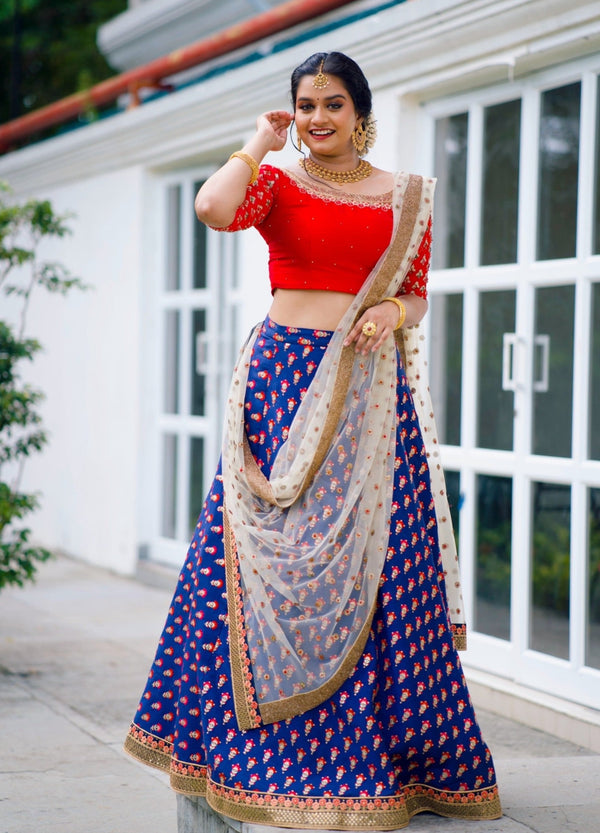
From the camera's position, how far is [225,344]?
632cm

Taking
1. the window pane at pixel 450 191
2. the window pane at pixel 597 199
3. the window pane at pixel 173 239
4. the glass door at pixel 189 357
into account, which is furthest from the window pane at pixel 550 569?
the window pane at pixel 173 239

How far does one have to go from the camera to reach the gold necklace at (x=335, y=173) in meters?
2.64

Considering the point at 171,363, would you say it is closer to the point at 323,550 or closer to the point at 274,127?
the point at 274,127

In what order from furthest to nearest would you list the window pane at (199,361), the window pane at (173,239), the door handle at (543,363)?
1. the window pane at (173,239)
2. the window pane at (199,361)
3. the door handle at (543,363)

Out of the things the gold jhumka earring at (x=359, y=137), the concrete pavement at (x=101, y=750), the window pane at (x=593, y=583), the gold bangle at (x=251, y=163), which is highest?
the gold jhumka earring at (x=359, y=137)

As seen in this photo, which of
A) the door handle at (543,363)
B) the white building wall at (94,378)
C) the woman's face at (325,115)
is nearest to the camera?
the woman's face at (325,115)

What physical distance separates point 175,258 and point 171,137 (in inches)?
28.3

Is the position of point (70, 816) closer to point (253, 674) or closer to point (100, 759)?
point (100, 759)

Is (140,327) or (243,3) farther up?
(243,3)

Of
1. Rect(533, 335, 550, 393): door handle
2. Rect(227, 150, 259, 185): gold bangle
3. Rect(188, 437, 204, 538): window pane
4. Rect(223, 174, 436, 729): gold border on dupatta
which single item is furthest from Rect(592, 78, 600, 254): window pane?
Rect(188, 437, 204, 538): window pane

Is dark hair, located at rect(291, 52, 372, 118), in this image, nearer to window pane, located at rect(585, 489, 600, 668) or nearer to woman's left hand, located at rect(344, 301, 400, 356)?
woman's left hand, located at rect(344, 301, 400, 356)

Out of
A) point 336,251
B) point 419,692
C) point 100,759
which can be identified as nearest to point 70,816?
point 100,759

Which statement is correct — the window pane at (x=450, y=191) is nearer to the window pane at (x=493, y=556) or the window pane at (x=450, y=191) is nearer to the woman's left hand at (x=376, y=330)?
the window pane at (x=493, y=556)

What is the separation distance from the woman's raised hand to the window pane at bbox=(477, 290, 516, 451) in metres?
1.70
